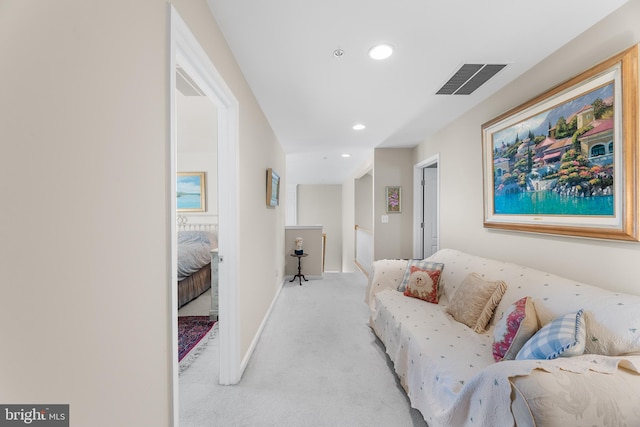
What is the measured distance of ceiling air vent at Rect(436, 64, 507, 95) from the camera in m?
2.08

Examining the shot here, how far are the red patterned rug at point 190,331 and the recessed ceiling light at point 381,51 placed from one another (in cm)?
290

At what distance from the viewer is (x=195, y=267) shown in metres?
3.87

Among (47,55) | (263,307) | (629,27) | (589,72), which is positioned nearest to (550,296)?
(589,72)

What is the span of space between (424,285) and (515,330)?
3.73ft

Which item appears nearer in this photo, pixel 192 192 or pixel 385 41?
pixel 385 41

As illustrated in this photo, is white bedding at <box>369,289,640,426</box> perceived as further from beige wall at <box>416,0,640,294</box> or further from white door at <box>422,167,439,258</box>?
white door at <box>422,167,439,258</box>

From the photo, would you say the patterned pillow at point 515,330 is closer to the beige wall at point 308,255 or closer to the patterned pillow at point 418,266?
the patterned pillow at point 418,266

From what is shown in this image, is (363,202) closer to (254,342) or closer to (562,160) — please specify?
(254,342)

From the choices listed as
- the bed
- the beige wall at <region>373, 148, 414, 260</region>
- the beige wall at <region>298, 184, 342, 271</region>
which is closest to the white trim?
the beige wall at <region>373, 148, 414, 260</region>

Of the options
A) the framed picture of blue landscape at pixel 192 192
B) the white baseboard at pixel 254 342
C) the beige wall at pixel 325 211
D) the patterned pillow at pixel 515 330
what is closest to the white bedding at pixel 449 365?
the patterned pillow at pixel 515 330

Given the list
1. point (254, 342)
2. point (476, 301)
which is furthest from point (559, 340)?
point (254, 342)

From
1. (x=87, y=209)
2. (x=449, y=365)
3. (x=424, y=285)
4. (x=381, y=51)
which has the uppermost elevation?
(x=381, y=51)

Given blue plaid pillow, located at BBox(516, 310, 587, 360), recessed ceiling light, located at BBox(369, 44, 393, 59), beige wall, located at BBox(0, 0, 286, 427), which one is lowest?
blue plaid pillow, located at BBox(516, 310, 587, 360)

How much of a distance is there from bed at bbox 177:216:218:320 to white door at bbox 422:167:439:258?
323 centimetres
